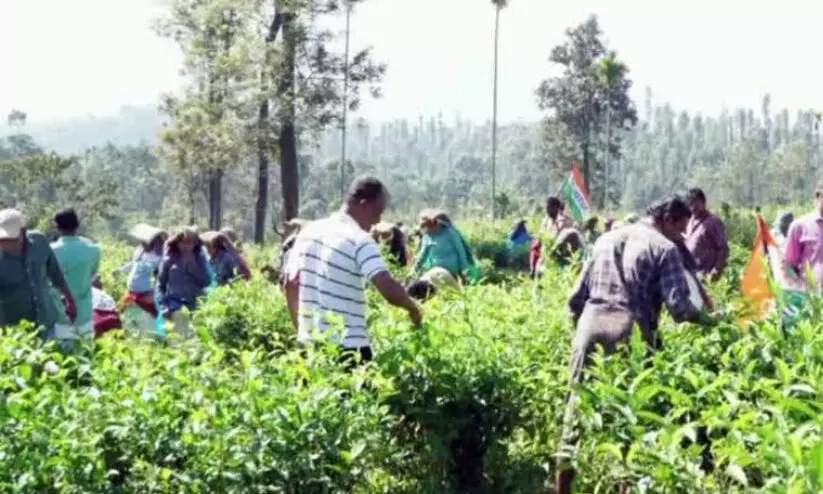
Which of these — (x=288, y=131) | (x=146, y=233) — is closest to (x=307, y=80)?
(x=288, y=131)

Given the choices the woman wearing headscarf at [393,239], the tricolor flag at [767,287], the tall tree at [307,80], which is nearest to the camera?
the tricolor flag at [767,287]

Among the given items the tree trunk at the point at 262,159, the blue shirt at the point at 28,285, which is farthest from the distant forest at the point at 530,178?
the blue shirt at the point at 28,285

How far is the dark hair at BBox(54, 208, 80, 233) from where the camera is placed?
6.91 m

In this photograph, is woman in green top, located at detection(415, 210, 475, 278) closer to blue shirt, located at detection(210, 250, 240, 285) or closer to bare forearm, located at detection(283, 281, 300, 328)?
blue shirt, located at detection(210, 250, 240, 285)

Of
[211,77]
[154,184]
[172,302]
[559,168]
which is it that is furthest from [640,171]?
[172,302]

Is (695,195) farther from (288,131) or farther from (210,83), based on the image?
(210,83)

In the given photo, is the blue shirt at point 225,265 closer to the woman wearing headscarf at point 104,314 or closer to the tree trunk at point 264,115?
the woman wearing headscarf at point 104,314

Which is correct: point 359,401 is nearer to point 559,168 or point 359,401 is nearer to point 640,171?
point 559,168

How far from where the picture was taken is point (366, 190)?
4758mm

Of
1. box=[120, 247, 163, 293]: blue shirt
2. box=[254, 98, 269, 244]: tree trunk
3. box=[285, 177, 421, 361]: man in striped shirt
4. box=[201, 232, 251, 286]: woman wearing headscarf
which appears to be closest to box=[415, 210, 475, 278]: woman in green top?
box=[201, 232, 251, 286]: woman wearing headscarf

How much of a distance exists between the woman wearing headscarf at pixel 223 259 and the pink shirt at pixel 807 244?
480cm

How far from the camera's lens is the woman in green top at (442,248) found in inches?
370

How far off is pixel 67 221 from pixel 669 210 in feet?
13.1

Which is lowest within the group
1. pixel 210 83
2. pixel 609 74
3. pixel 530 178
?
pixel 530 178
